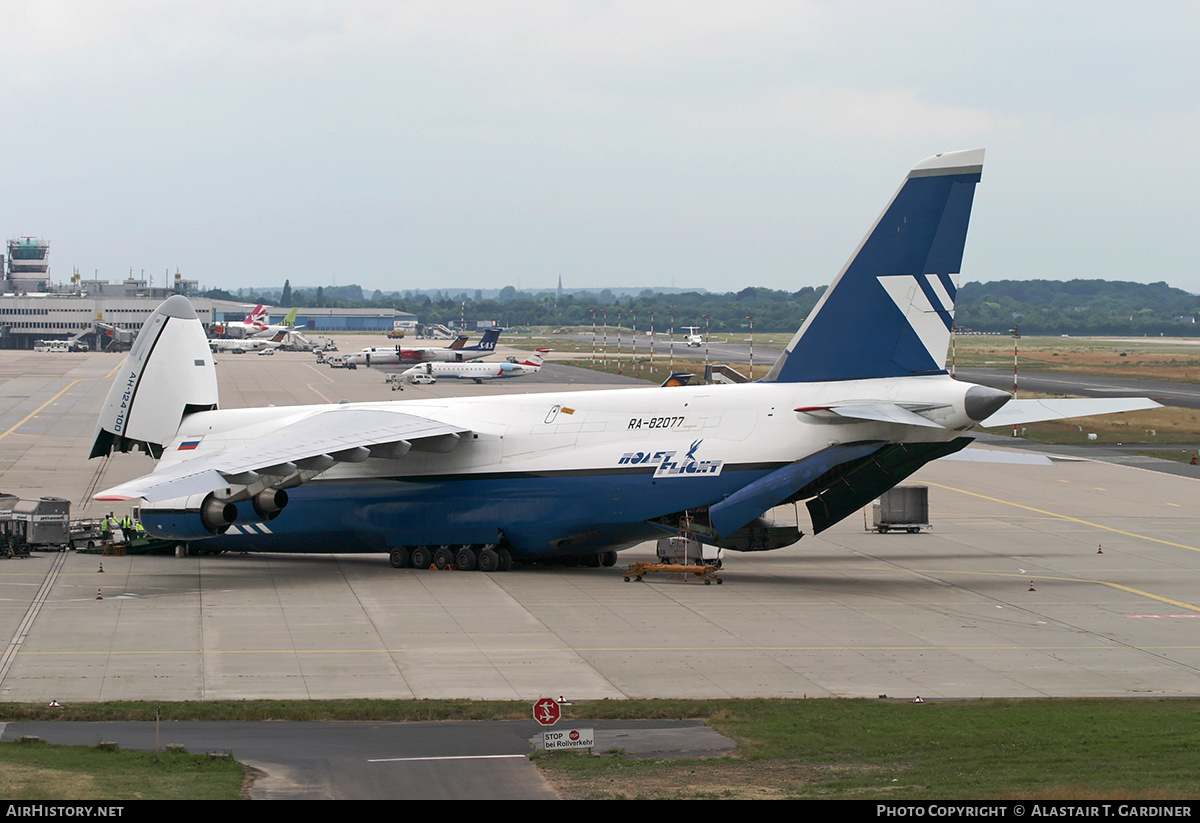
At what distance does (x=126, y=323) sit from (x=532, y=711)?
179 meters

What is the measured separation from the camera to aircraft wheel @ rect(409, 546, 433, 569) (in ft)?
112

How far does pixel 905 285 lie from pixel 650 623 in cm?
1093

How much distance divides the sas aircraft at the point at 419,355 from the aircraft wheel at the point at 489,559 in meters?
102

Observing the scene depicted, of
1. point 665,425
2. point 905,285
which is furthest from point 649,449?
point 905,285

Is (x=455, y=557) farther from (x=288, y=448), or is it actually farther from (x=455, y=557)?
(x=288, y=448)

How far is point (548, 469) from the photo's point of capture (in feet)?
110

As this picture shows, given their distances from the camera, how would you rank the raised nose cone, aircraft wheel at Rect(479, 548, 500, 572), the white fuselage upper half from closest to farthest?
1. the raised nose cone
2. the white fuselage upper half
3. aircraft wheel at Rect(479, 548, 500, 572)

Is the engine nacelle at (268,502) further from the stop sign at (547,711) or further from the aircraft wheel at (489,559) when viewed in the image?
the stop sign at (547,711)

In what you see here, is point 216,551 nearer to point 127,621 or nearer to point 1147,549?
point 127,621

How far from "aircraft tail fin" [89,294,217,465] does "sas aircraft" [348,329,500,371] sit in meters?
97.1

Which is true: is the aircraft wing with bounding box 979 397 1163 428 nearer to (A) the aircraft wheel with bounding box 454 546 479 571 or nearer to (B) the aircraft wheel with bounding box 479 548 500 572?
(B) the aircraft wheel with bounding box 479 548 500 572

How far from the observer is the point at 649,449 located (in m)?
32.9

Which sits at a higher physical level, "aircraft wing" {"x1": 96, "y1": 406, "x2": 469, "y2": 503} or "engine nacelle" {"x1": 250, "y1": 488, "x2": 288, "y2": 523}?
"aircraft wing" {"x1": 96, "y1": 406, "x2": 469, "y2": 503}

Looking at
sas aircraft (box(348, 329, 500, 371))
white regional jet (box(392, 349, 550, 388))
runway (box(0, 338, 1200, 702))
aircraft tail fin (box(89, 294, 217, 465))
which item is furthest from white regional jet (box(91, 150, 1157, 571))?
sas aircraft (box(348, 329, 500, 371))
